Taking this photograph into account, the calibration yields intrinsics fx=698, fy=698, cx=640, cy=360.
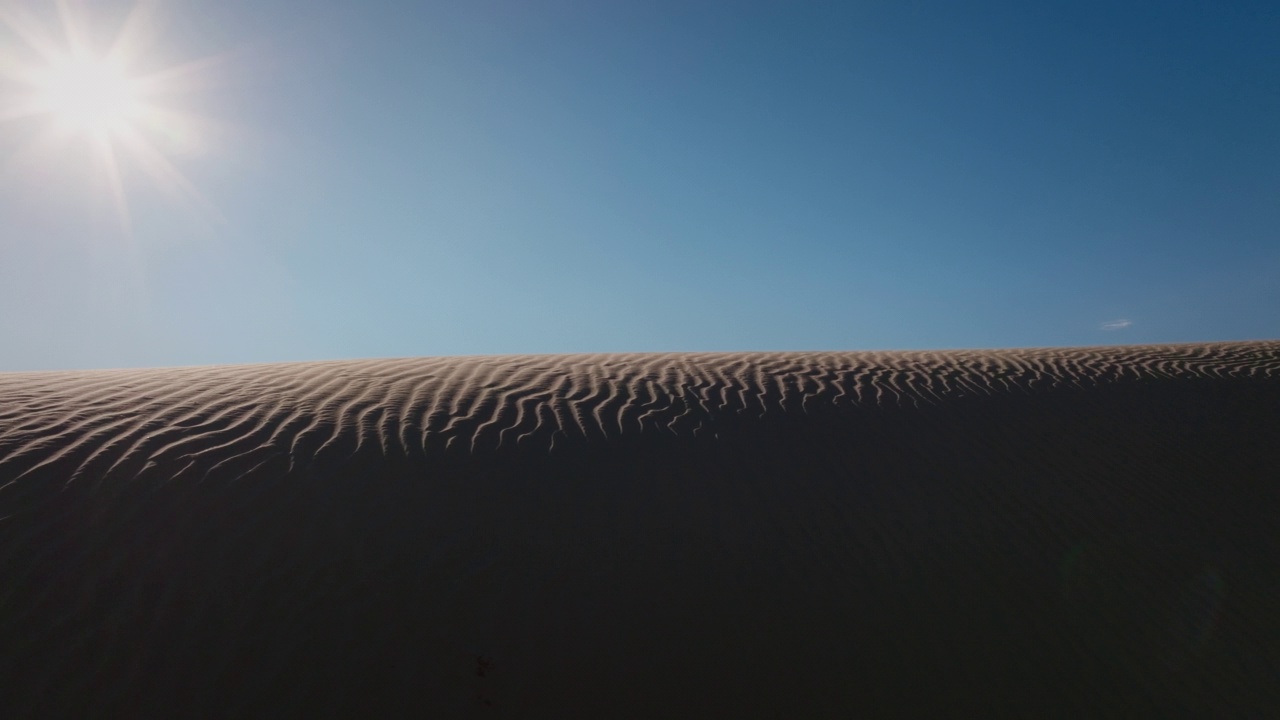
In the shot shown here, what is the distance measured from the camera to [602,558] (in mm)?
4355

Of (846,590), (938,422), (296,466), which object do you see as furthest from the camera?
(938,422)

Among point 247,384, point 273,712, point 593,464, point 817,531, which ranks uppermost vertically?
point 247,384

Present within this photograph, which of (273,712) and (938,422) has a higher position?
(938,422)

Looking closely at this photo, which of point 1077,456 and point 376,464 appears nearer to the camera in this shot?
point 376,464

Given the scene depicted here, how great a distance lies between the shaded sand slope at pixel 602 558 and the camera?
3.52 meters

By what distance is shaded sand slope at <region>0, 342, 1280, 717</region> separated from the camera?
352cm

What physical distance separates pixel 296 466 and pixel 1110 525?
6033mm

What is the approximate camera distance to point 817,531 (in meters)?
4.90

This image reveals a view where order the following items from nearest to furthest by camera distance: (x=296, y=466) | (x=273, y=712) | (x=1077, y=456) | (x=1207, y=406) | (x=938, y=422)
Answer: (x=273, y=712) → (x=296, y=466) → (x=1077, y=456) → (x=938, y=422) → (x=1207, y=406)

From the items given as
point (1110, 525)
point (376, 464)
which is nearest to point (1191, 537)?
point (1110, 525)

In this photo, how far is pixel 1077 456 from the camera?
6.41 metres

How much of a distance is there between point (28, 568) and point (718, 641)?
367cm

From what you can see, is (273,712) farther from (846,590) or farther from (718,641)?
(846,590)

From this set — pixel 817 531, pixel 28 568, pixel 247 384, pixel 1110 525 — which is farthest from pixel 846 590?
pixel 247 384
